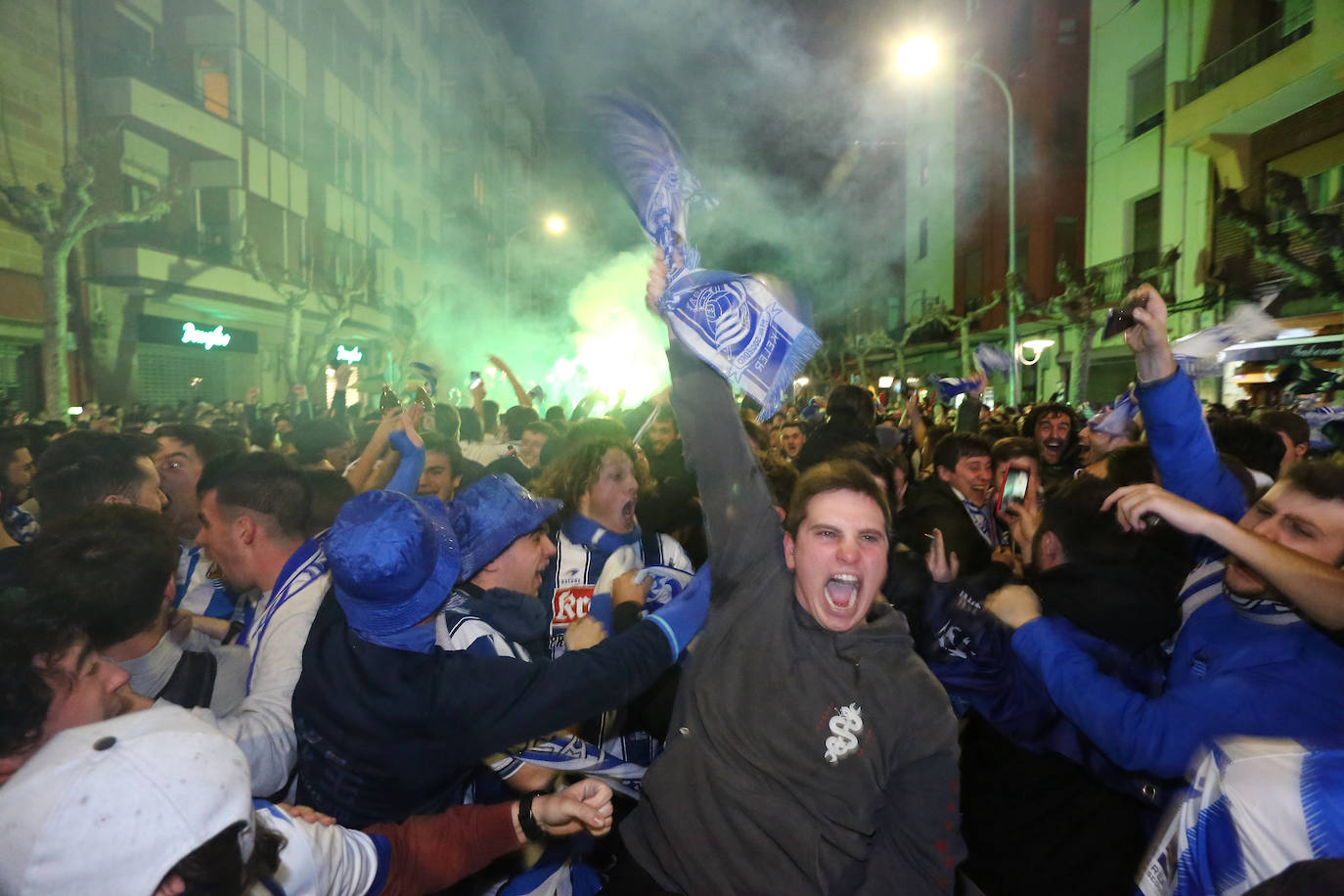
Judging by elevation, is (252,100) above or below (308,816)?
above

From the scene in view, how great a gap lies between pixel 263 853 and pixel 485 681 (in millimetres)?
592

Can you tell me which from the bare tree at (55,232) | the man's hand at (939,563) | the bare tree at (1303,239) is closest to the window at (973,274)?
the bare tree at (1303,239)

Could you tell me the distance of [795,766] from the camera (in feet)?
6.42

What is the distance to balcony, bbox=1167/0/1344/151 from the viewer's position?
44.8 feet

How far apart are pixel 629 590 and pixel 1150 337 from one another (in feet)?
6.82

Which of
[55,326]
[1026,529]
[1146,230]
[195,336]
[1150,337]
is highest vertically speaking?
[1146,230]

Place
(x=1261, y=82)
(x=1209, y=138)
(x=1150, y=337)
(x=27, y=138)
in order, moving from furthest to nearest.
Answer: (x=1209, y=138)
(x=1261, y=82)
(x=27, y=138)
(x=1150, y=337)

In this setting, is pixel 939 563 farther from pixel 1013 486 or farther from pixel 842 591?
pixel 1013 486

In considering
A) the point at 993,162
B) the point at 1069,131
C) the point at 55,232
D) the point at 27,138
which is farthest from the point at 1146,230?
the point at 27,138

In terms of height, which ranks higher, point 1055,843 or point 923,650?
point 923,650

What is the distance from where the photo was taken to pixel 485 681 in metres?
1.87

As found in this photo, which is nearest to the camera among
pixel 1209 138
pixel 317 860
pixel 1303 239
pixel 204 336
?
pixel 317 860

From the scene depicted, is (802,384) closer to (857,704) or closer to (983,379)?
(983,379)

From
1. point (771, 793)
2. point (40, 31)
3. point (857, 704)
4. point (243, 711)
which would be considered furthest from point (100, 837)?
point (40, 31)
